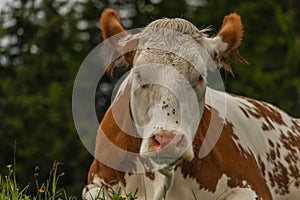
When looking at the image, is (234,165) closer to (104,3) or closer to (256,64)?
(256,64)

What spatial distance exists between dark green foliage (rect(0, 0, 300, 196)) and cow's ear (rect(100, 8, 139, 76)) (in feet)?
47.5

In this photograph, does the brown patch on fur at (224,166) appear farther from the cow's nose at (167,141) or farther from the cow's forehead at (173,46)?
the cow's nose at (167,141)

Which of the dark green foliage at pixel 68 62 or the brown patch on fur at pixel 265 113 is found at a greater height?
the brown patch on fur at pixel 265 113

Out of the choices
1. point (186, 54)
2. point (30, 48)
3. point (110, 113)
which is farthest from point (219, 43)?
point (30, 48)

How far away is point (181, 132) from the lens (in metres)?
5.26

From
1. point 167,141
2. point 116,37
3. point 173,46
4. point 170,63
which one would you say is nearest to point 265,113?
point 116,37

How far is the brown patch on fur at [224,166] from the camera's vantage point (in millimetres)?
6188

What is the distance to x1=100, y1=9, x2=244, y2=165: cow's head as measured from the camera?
5258 millimetres

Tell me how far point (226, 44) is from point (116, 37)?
0.84 meters

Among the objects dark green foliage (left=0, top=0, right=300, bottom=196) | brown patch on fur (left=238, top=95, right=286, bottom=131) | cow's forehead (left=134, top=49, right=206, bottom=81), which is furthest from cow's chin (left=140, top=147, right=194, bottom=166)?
dark green foliage (left=0, top=0, right=300, bottom=196)

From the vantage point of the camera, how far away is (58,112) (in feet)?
76.7

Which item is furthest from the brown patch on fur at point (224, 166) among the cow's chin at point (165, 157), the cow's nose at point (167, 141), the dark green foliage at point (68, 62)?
the dark green foliage at point (68, 62)

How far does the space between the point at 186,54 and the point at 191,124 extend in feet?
1.59

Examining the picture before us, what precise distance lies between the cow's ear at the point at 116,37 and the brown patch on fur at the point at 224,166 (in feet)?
2.67
